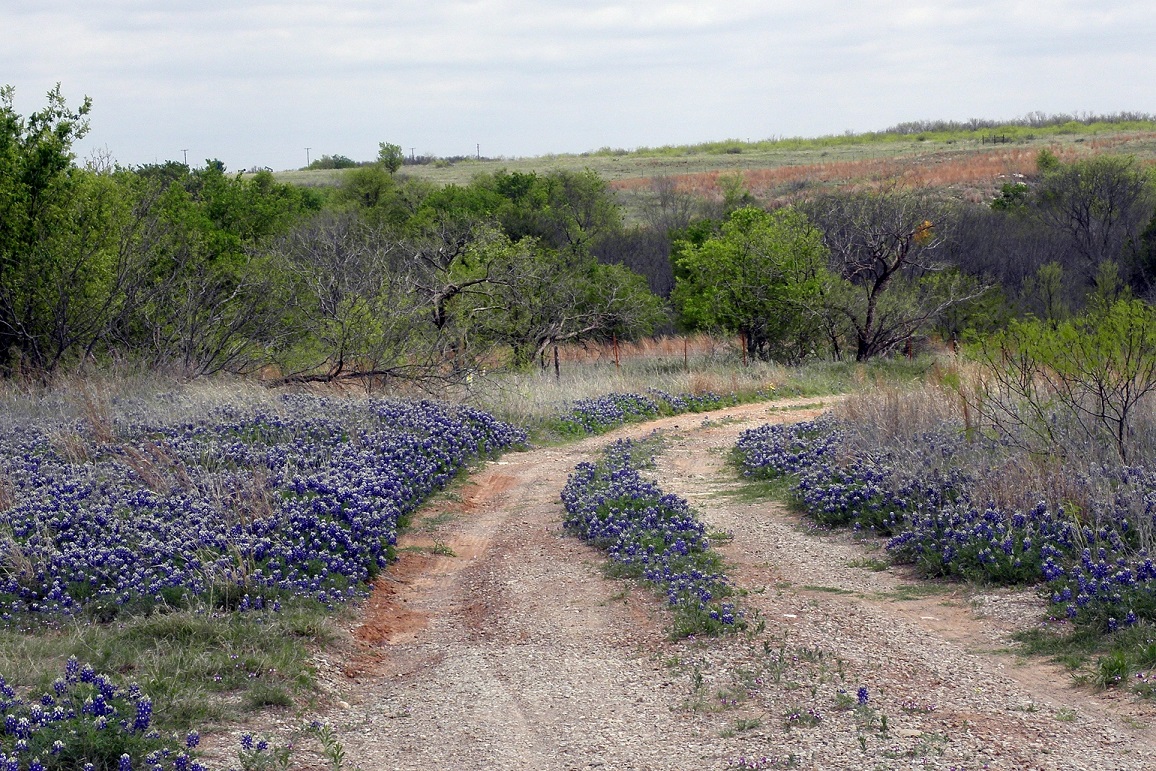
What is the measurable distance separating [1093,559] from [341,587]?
15.9ft

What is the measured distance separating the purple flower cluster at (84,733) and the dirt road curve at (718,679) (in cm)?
88

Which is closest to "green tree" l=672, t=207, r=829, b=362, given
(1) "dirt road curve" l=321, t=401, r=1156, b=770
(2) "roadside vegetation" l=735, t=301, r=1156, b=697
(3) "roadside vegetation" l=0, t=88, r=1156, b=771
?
(3) "roadside vegetation" l=0, t=88, r=1156, b=771

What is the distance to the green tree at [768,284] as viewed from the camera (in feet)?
84.4

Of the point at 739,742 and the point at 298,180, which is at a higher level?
the point at 298,180

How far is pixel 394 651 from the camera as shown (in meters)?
6.57

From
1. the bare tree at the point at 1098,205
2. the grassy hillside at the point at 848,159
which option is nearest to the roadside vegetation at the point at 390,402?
the bare tree at the point at 1098,205

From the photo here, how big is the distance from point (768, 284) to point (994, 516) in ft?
61.2

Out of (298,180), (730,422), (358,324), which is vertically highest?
(298,180)

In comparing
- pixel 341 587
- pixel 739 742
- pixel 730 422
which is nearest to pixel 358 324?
pixel 730 422

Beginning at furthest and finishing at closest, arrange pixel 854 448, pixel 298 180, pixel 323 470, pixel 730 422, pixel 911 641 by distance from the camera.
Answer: pixel 298 180 → pixel 730 422 → pixel 854 448 → pixel 323 470 → pixel 911 641

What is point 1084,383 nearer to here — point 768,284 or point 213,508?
point 213,508

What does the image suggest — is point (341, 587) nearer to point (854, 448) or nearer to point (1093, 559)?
point (1093, 559)

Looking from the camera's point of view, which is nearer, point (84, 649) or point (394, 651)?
point (84, 649)

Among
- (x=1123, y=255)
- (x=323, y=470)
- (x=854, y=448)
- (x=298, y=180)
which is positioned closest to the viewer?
(x=323, y=470)
